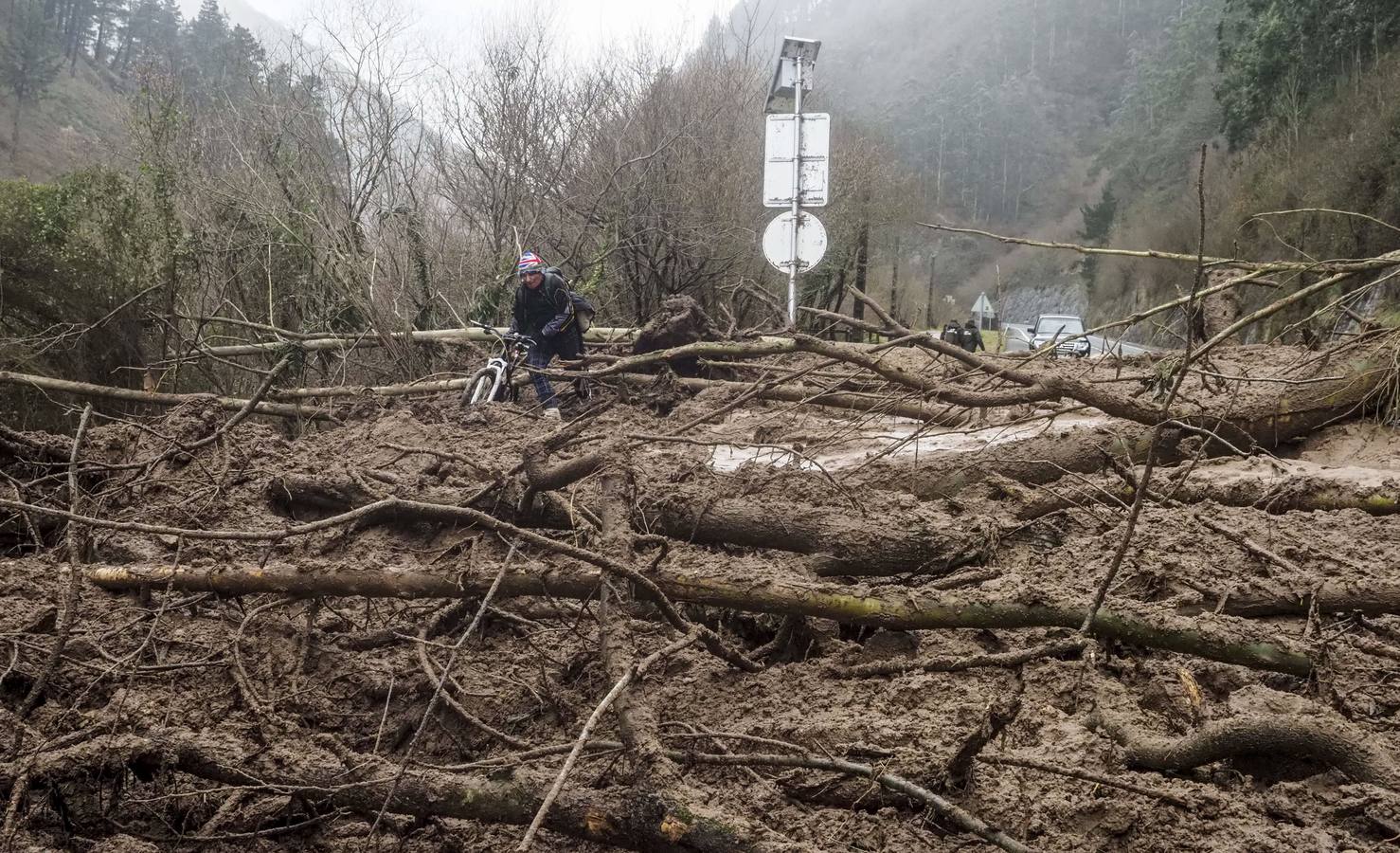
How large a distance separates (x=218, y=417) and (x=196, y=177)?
27.9 ft

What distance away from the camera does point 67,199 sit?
830 cm

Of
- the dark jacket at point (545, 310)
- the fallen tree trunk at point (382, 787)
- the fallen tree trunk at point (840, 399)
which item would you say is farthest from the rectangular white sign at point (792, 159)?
the fallen tree trunk at point (382, 787)

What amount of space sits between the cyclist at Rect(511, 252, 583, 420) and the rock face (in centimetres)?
59

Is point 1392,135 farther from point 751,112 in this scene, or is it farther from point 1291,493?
point 1291,493

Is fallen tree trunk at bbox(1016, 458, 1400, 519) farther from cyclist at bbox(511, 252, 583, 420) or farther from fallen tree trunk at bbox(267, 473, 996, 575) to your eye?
cyclist at bbox(511, 252, 583, 420)

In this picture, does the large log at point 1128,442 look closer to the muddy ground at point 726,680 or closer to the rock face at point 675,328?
the muddy ground at point 726,680

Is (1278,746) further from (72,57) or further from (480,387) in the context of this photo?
(72,57)

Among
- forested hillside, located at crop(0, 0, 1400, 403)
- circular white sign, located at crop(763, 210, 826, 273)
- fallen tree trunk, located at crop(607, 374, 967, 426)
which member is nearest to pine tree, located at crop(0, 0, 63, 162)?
forested hillside, located at crop(0, 0, 1400, 403)

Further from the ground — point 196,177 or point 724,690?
point 196,177

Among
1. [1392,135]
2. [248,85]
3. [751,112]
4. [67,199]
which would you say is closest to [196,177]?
[248,85]

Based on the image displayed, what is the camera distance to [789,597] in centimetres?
302

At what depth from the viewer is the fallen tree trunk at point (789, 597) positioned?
2729 mm

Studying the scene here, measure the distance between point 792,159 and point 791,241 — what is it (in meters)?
1.41

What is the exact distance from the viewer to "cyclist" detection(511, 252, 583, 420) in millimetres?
8320
